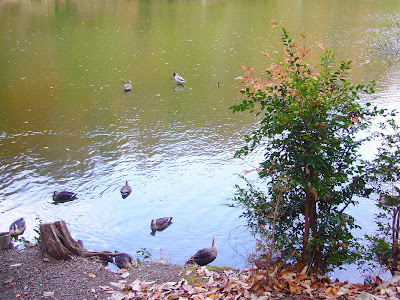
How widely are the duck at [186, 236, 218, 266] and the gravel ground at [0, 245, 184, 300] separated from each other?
447 millimetres

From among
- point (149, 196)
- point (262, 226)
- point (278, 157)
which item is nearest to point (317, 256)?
point (262, 226)

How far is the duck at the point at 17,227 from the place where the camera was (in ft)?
18.4

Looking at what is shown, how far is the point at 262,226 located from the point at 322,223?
1.84ft

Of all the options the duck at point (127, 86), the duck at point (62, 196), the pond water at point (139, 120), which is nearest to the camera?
the pond water at point (139, 120)

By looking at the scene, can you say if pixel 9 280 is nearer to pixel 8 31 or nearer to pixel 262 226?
pixel 262 226

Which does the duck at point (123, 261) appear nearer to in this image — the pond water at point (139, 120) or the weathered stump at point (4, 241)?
the pond water at point (139, 120)

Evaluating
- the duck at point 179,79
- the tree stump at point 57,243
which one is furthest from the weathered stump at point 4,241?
the duck at point 179,79

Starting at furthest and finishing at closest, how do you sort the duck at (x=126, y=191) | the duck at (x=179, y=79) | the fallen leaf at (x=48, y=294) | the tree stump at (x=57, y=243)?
the duck at (x=179, y=79) < the duck at (x=126, y=191) < the tree stump at (x=57, y=243) < the fallen leaf at (x=48, y=294)

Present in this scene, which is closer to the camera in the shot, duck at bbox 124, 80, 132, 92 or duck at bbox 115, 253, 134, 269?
Result: duck at bbox 115, 253, 134, 269

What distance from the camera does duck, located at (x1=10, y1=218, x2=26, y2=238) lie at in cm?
560

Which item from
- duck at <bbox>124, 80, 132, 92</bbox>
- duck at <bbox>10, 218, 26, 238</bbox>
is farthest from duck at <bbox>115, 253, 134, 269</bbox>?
duck at <bbox>124, 80, 132, 92</bbox>

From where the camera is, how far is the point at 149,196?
6.74 meters

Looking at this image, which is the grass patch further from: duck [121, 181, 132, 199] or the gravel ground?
duck [121, 181, 132, 199]

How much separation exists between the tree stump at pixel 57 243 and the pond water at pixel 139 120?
0.88 metres
